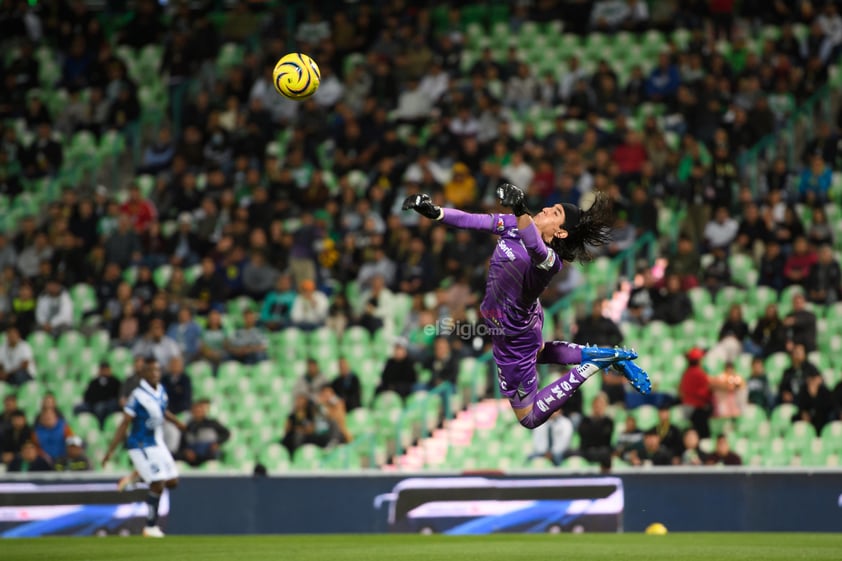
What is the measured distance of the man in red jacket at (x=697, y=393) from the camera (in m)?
18.5

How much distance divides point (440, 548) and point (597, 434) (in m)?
4.34

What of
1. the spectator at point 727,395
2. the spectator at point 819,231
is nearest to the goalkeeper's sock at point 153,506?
the spectator at point 727,395

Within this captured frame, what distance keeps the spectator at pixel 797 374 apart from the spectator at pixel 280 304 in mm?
7383

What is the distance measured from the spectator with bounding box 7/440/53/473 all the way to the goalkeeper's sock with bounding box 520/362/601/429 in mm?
8933

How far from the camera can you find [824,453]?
1830 cm

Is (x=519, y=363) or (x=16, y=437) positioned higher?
(x=519, y=363)

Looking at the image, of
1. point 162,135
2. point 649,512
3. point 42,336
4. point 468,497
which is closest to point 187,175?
point 162,135

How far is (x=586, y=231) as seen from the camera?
40.6 feet

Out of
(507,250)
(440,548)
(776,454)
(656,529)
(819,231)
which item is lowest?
(656,529)

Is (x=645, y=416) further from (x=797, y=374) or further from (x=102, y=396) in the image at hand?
(x=102, y=396)

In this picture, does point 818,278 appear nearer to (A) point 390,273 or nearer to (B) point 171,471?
(A) point 390,273

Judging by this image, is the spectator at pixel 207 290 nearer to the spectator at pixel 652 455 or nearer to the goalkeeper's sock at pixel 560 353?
the spectator at pixel 652 455

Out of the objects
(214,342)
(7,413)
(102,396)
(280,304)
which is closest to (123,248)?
(214,342)

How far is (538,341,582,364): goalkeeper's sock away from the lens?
1282 cm
